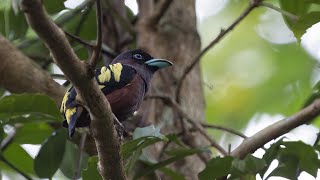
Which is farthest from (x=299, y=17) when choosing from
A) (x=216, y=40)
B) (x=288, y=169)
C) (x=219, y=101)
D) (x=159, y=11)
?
(x=219, y=101)

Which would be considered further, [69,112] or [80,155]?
[80,155]

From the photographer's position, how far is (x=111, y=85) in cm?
232

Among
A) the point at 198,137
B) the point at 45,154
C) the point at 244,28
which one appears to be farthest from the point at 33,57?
the point at 244,28

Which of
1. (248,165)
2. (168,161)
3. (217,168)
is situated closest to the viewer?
(248,165)

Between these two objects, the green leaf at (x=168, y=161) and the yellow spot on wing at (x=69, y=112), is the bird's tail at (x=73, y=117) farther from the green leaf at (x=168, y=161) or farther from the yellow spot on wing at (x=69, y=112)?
the green leaf at (x=168, y=161)

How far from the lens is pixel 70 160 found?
299 cm

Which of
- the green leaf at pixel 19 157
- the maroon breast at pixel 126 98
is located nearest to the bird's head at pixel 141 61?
the maroon breast at pixel 126 98

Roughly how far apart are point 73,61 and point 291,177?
Result: 42.4 inches

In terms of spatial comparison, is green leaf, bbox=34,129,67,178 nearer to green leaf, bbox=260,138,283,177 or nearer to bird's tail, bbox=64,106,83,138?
bird's tail, bbox=64,106,83,138

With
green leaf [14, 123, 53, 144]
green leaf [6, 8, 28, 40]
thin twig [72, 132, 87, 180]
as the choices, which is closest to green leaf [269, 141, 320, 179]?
thin twig [72, 132, 87, 180]

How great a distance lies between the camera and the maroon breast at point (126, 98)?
2330 millimetres

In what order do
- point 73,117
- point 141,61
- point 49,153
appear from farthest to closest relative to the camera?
point 49,153, point 141,61, point 73,117

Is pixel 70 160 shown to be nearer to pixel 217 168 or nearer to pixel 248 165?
pixel 217 168

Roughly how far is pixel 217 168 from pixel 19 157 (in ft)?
3.44
